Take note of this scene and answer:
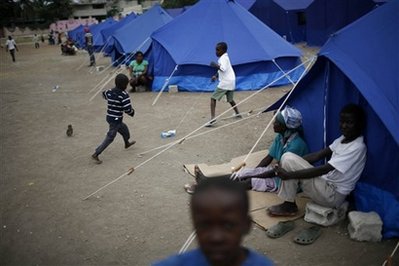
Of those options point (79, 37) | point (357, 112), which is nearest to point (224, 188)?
point (357, 112)

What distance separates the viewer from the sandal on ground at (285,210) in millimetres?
3864

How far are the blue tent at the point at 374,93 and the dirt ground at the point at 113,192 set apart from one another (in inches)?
15.3

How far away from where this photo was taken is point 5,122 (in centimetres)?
855

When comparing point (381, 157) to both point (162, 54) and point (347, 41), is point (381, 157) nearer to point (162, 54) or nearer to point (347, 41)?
point (347, 41)

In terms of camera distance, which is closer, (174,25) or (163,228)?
(163,228)

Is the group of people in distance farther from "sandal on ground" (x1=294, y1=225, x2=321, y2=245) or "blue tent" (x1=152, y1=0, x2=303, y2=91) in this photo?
"blue tent" (x1=152, y1=0, x2=303, y2=91)

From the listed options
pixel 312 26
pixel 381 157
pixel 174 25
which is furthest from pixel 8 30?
pixel 381 157

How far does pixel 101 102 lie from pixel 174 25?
2.96m

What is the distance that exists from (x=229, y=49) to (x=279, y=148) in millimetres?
5723

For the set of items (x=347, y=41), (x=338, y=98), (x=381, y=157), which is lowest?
(x=381, y=157)

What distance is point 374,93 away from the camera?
10.9ft

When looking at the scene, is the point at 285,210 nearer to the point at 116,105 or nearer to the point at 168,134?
the point at 116,105

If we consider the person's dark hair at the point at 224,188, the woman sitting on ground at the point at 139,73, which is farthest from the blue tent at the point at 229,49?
the person's dark hair at the point at 224,188

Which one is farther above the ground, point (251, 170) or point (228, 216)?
point (228, 216)
